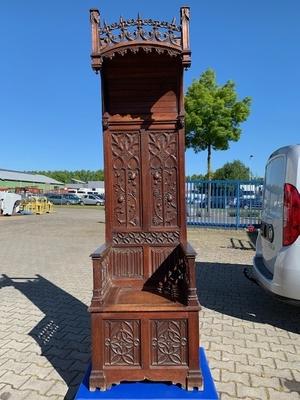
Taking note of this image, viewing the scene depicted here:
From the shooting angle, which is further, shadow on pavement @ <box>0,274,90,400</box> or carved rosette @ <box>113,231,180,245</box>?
carved rosette @ <box>113,231,180,245</box>

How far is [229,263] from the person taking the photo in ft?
28.9

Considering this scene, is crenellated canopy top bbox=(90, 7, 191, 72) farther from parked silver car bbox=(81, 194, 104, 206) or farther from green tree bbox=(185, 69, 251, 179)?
parked silver car bbox=(81, 194, 104, 206)

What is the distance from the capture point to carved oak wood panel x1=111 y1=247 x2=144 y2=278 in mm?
4262

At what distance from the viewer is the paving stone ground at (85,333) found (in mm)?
3174

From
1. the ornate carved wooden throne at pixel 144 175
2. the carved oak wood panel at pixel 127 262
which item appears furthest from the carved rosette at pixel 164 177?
the carved oak wood panel at pixel 127 262

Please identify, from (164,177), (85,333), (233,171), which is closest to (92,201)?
(233,171)

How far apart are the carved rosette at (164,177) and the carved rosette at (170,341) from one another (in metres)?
1.40

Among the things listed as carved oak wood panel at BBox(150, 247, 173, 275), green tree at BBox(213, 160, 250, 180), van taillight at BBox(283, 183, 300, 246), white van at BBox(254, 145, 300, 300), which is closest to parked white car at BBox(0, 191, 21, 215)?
carved oak wood panel at BBox(150, 247, 173, 275)

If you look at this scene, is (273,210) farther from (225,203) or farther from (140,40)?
(225,203)

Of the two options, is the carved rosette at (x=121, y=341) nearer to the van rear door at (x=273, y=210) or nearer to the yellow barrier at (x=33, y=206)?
the van rear door at (x=273, y=210)

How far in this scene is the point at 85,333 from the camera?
434 centimetres

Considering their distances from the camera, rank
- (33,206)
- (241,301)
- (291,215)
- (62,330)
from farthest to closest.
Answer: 1. (33,206)
2. (241,301)
3. (62,330)
4. (291,215)

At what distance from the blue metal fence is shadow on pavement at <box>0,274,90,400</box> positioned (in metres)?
9.98

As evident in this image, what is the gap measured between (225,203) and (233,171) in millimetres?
35218
